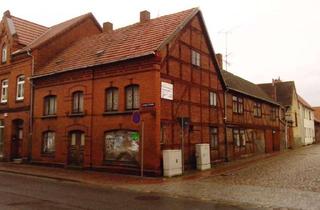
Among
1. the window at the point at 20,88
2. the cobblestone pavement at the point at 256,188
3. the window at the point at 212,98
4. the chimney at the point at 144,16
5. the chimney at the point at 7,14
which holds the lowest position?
the cobblestone pavement at the point at 256,188

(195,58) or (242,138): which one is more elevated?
(195,58)

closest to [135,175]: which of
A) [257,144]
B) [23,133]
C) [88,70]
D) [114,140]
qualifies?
[114,140]

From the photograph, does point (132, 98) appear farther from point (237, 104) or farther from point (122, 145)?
point (237, 104)

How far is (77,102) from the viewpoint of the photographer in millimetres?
21547

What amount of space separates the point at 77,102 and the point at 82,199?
1079 cm

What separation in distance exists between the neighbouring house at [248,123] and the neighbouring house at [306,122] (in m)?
14.4

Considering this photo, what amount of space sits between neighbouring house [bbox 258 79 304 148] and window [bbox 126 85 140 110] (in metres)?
28.2

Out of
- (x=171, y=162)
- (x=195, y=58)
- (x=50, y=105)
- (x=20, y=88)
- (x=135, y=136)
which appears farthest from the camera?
(x=20, y=88)

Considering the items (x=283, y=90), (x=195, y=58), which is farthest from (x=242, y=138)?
(x=283, y=90)

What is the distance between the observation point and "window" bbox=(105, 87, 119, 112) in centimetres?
1952

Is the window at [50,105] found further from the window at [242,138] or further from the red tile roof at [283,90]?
the red tile roof at [283,90]

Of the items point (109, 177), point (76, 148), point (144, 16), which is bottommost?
point (109, 177)

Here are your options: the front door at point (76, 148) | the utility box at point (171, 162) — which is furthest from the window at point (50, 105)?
the utility box at point (171, 162)

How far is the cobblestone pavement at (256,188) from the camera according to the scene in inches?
464
